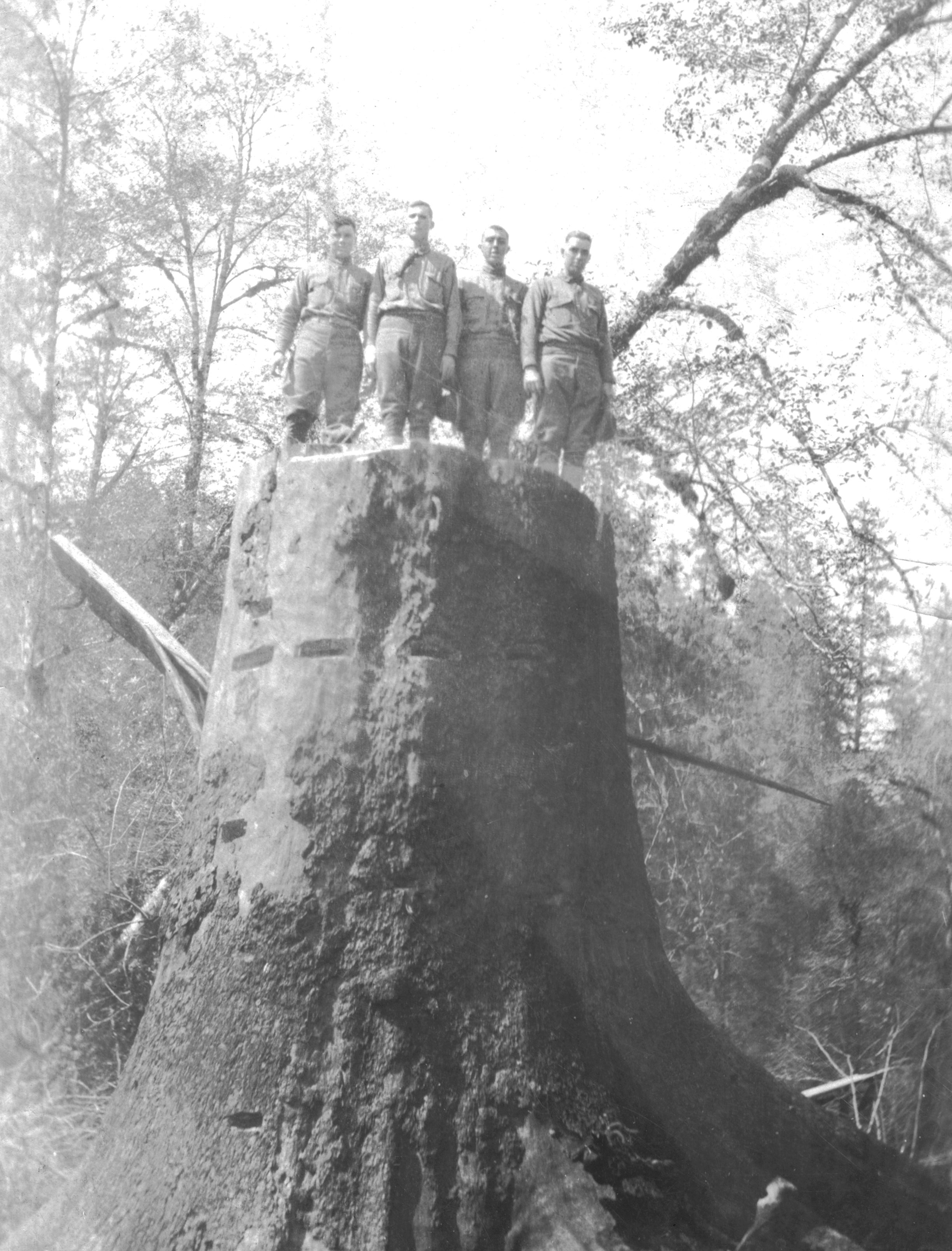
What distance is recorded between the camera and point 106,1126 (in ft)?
11.2

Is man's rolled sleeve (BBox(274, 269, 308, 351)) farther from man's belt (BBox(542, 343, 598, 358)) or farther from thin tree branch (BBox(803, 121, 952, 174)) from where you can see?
thin tree branch (BBox(803, 121, 952, 174))

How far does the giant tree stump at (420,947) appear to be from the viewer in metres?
3.06

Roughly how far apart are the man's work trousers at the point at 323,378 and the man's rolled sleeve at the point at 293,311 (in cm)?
11

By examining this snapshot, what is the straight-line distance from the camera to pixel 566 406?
5008 millimetres

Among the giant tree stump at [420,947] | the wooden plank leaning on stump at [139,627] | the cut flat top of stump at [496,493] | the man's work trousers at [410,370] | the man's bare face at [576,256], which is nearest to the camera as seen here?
the giant tree stump at [420,947]

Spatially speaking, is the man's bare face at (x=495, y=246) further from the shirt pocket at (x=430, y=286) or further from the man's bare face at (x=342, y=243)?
the man's bare face at (x=342, y=243)

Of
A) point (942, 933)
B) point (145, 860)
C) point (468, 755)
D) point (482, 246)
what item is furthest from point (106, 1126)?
point (942, 933)

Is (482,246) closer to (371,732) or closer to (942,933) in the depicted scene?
(371,732)

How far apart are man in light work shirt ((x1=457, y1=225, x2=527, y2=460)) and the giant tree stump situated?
1.37 m

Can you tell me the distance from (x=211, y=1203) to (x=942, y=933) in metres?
3.76

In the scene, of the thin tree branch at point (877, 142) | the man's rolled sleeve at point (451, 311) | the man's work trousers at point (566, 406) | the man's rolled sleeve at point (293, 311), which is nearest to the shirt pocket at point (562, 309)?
the man's work trousers at point (566, 406)

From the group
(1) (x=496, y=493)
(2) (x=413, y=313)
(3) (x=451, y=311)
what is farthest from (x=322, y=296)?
(1) (x=496, y=493)

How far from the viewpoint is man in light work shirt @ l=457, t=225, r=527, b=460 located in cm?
502

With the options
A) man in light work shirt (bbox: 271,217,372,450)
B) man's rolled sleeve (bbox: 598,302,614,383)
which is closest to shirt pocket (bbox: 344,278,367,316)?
man in light work shirt (bbox: 271,217,372,450)
